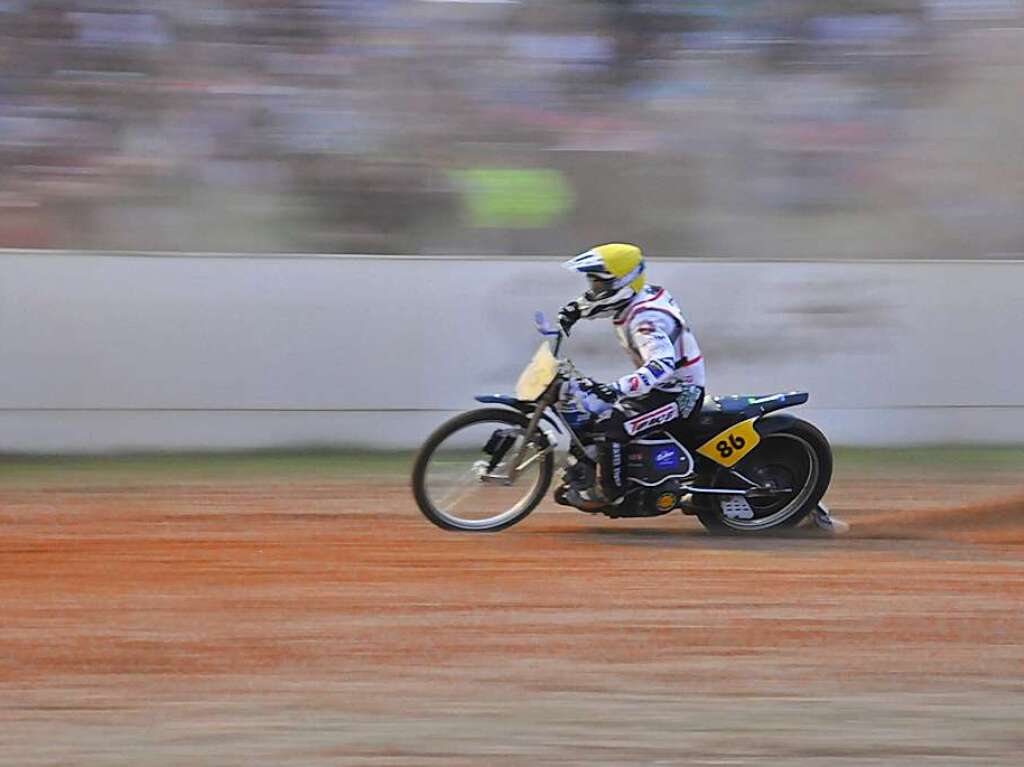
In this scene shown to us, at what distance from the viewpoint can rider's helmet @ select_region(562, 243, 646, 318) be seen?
737 cm

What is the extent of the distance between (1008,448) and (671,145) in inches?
132

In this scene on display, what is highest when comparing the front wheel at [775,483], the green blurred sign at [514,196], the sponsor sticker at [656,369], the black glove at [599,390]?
the green blurred sign at [514,196]

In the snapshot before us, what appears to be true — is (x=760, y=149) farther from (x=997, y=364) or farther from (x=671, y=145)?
(x=997, y=364)

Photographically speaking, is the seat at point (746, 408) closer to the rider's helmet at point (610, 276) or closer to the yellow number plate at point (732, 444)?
the yellow number plate at point (732, 444)

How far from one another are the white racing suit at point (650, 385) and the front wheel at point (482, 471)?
326 millimetres

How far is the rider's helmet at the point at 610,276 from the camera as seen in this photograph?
7.37 metres

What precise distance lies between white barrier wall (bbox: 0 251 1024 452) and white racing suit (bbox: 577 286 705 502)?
2.84 m

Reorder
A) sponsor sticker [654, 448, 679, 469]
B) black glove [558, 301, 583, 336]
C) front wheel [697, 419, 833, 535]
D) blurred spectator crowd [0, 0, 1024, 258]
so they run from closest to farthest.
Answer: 1. black glove [558, 301, 583, 336]
2. sponsor sticker [654, 448, 679, 469]
3. front wheel [697, 419, 833, 535]
4. blurred spectator crowd [0, 0, 1024, 258]

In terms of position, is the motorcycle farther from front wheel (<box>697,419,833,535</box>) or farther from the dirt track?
the dirt track

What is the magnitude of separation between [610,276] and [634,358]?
466mm

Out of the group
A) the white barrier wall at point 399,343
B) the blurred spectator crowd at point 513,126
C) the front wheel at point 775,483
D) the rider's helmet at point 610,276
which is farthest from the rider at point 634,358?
the blurred spectator crowd at point 513,126

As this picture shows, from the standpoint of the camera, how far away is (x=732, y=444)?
7.67 meters

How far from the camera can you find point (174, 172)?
10.9 metres

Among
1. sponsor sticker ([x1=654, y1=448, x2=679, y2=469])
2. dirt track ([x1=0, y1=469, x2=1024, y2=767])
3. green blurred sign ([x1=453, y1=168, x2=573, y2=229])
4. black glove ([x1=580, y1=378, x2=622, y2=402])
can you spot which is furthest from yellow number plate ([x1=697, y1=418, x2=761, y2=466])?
green blurred sign ([x1=453, y1=168, x2=573, y2=229])
